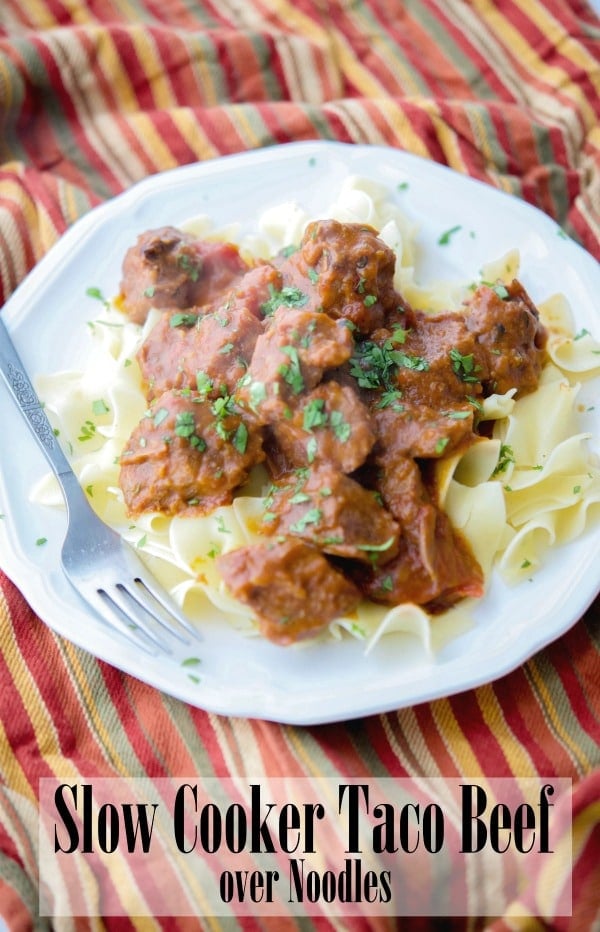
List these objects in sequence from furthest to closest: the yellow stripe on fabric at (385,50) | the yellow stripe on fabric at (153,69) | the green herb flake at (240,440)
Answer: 1. the yellow stripe on fabric at (385,50)
2. the yellow stripe on fabric at (153,69)
3. the green herb flake at (240,440)

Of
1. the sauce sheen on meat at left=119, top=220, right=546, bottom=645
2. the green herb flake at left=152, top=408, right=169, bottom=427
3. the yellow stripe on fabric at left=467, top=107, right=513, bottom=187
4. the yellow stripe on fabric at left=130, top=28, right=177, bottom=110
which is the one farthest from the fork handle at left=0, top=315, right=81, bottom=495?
the yellow stripe on fabric at left=467, top=107, right=513, bottom=187

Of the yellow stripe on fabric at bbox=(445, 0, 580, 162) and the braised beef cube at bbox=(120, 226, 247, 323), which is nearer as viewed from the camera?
the braised beef cube at bbox=(120, 226, 247, 323)

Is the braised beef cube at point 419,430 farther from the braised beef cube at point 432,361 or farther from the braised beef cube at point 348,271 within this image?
the braised beef cube at point 348,271

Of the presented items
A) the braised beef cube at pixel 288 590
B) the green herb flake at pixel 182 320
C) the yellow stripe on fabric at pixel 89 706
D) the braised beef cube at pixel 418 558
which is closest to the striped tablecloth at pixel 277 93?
the yellow stripe on fabric at pixel 89 706

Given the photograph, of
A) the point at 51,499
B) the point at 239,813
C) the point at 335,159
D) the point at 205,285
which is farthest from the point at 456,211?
the point at 239,813

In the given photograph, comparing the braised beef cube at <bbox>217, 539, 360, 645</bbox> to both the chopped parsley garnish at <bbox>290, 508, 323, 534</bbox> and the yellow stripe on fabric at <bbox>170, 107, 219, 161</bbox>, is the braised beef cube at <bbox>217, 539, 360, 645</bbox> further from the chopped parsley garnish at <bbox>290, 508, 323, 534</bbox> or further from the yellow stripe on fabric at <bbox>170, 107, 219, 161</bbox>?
the yellow stripe on fabric at <bbox>170, 107, 219, 161</bbox>

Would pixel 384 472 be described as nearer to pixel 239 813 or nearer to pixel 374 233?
pixel 374 233
